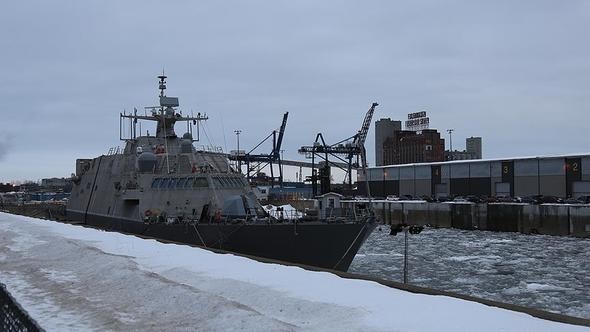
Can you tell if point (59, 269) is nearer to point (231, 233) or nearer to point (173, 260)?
point (173, 260)

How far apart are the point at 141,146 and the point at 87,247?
50.5 feet

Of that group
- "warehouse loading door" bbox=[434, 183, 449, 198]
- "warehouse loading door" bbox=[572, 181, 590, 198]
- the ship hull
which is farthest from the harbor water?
"warehouse loading door" bbox=[434, 183, 449, 198]

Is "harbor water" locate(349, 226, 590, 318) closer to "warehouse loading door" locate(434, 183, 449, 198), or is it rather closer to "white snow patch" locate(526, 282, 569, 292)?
"white snow patch" locate(526, 282, 569, 292)

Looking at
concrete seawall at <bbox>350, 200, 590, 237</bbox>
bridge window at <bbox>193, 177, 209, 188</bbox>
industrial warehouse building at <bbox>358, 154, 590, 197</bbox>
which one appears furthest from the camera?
industrial warehouse building at <bbox>358, 154, 590, 197</bbox>

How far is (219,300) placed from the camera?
9844 millimetres

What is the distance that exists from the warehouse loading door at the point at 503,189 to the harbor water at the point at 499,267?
25322 millimetres

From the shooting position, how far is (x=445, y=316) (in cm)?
809

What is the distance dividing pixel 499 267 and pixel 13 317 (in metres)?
29.1

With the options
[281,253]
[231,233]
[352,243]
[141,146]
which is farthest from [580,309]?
[141,146]

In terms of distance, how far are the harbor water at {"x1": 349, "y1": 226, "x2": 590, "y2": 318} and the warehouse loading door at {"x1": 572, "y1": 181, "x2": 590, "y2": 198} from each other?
1685 centimetres

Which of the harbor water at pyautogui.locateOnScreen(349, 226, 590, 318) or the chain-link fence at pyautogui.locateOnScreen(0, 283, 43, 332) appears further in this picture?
the harbor water at pyautogui.locateOnScreen(349, 226, 590, 318)

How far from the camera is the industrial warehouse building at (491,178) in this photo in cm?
6888

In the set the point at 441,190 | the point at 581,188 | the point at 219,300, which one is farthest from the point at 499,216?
the point at 219,300

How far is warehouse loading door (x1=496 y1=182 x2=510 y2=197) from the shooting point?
3061 inches
